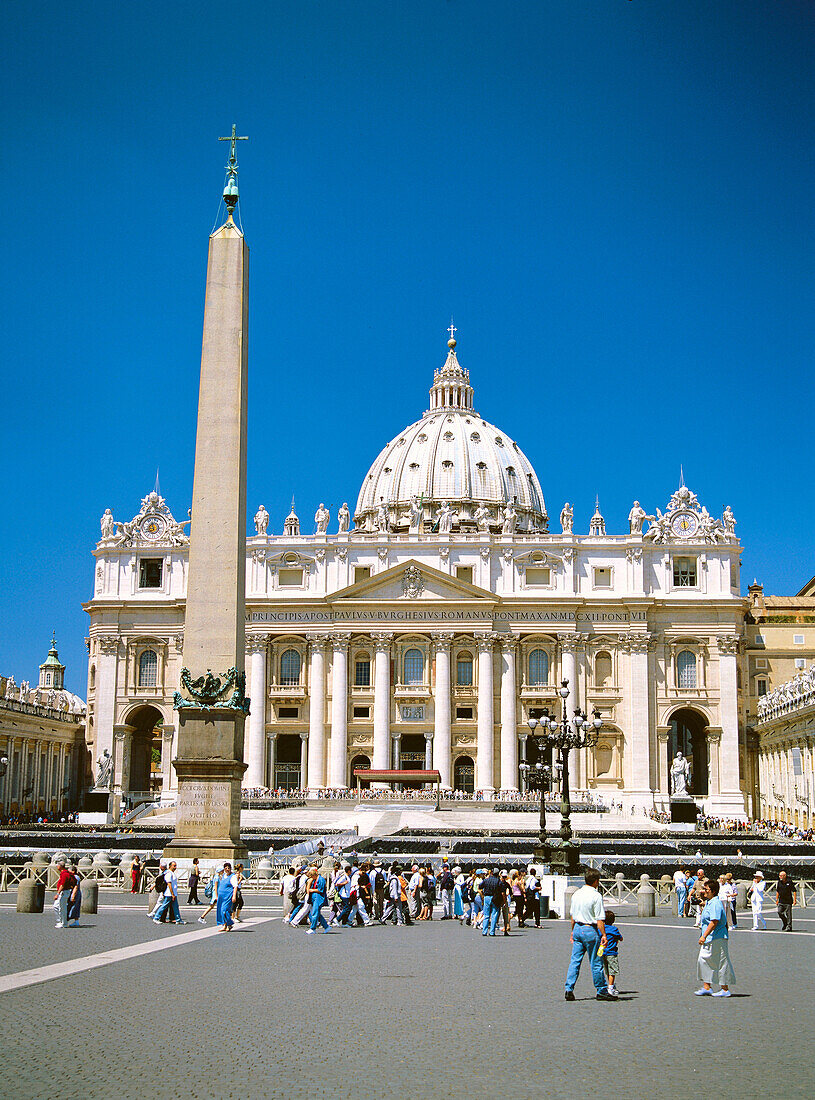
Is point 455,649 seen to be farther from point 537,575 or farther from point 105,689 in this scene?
point 105,689

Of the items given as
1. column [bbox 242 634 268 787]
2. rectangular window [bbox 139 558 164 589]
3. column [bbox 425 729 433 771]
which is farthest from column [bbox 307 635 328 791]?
rectangular window [bbox 139 558 164 589]

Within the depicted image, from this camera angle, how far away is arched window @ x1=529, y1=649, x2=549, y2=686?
8625 centimetres

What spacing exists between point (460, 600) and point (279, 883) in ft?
184

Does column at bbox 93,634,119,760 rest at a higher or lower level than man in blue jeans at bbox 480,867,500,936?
higher

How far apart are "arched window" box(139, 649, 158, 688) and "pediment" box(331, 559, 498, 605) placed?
540 inches

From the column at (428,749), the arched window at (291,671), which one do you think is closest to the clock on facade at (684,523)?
the column at (428,749)

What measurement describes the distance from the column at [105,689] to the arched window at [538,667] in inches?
1125

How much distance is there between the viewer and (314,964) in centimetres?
1602

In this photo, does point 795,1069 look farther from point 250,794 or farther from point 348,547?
point 348,547

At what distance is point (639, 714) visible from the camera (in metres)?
84.4

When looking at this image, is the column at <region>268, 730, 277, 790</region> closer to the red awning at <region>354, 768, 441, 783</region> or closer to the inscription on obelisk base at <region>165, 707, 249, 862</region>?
the red awning at <region>354, 768, 441, 783</region>

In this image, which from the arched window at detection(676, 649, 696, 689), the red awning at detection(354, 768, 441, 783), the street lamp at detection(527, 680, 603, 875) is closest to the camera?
the street lamp at detection(527, 680, 603, 875)

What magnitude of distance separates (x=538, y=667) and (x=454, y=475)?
37.9m

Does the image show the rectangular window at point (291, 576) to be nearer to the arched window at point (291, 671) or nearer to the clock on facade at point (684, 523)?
the arched window at point (291, 671)
